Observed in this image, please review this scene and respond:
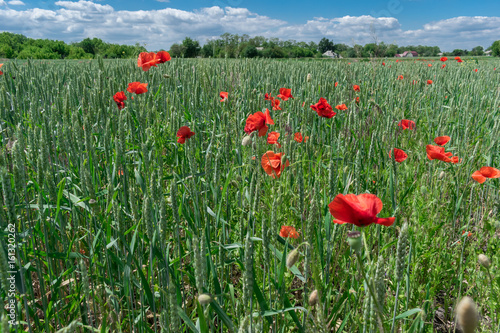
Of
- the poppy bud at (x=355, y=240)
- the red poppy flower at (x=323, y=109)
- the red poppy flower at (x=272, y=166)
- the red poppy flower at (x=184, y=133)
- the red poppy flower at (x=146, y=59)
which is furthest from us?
the red poppy flower at (x=146, y=59)

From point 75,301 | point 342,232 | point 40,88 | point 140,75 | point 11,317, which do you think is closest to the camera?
point 11,317

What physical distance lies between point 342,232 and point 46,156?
1160mm

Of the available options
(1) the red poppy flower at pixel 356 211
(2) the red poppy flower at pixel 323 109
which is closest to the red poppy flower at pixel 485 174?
(2) the red poppy flower at pixel 323 109

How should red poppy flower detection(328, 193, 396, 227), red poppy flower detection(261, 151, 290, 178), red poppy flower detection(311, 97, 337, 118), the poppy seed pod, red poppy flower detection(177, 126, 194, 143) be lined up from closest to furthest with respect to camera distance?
the poppy seed pod, red poppy flower detection(328, 193, 396, 227), red poppy flower detection(261, 151, 290, 178), red poppy flower detection(177, 126, 194, 143), red poppy flower detection(311, 97, 337, 118)

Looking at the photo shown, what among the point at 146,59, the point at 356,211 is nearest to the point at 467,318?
the point at 356,211

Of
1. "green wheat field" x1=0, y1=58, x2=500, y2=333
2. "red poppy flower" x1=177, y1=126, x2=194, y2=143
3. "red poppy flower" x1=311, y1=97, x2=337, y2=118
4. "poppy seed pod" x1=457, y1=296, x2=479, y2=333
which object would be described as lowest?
"green wheat field" x1=0, y1=58, x2=500, y2=333

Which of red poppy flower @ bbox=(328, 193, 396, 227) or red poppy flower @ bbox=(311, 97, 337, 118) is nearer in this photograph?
red poppy flower @ bbox=(328, 193, 396, 227)

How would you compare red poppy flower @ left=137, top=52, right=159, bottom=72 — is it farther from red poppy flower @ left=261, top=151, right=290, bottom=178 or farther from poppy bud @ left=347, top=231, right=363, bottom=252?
poppy bud @ left=347, top=231, right=363, bottom=252

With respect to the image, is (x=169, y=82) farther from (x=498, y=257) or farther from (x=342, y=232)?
(x=498, y=257)

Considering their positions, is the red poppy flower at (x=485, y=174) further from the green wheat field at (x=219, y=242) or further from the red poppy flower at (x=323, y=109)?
the red poppy flower at (x=323, y=109)

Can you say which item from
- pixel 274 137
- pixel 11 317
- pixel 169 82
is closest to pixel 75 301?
pixel 11 317

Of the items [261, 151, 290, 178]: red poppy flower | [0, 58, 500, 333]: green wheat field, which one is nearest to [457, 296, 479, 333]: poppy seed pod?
[0, 58, 500, 333]: green wheat field

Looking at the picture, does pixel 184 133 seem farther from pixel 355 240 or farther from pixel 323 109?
pixel 355 240

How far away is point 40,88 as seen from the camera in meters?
3.00
